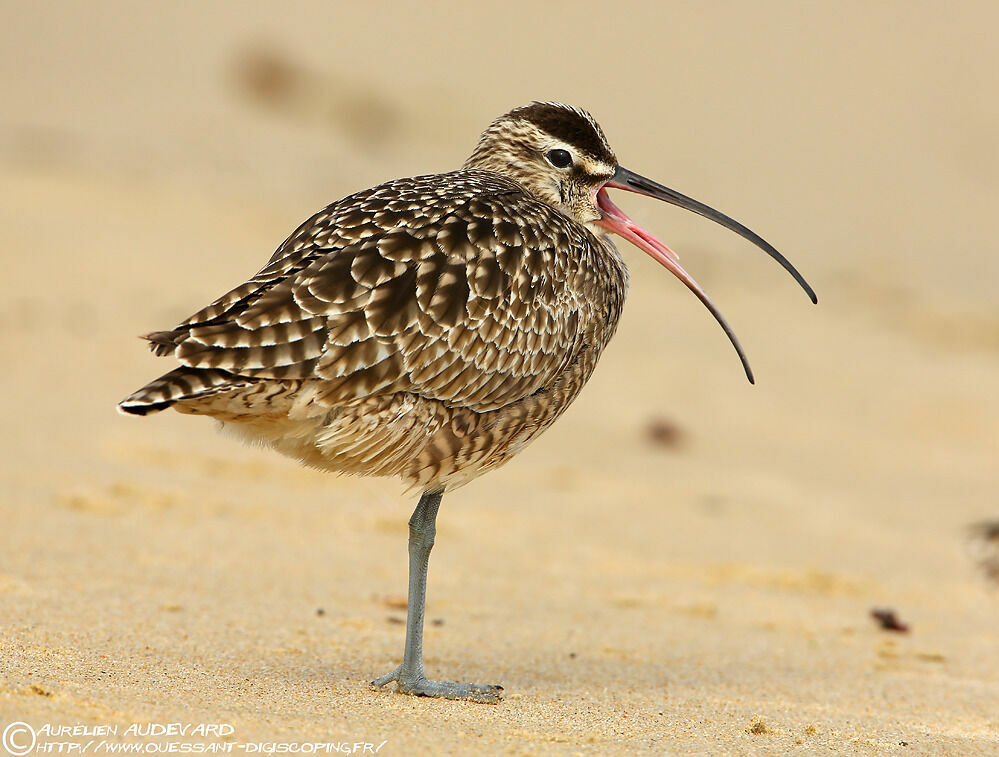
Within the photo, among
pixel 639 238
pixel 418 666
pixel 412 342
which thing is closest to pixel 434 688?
pixel 418 666

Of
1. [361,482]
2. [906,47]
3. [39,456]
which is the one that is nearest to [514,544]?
[361,482]

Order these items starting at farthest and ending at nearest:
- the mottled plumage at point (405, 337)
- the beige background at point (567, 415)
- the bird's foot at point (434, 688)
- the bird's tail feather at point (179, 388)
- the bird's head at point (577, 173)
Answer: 1. the bird's head at point (577, 173)
2. the beige background at point (567, 415)
3. the bird's foot at point (434, 688)
4. the mottled plumage at point (405, 337)
5. the bird's tail feather at point (179, 388)

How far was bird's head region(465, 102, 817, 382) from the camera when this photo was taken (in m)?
5.79

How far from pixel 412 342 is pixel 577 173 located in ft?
5.29

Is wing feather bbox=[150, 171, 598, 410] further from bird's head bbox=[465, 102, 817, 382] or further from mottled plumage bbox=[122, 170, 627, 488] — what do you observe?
bird's head bbox=[465, 102, 817, 382]

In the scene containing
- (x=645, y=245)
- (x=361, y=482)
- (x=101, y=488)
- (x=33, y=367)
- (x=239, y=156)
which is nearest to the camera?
(x=645, y=245)

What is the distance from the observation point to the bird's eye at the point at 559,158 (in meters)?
5.79

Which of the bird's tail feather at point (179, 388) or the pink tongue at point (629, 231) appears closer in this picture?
the bird's tail feather at point (179, 388)

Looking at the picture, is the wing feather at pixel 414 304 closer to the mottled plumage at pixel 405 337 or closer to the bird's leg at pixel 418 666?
the mottled plumage at pixel 405 337

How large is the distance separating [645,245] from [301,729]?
9.19 ft

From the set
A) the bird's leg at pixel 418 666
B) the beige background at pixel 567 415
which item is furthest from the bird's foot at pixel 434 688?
the beige background at pixel 567 415

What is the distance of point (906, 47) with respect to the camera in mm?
24797

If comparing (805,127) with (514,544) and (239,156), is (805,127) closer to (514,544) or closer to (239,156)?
(239,156)

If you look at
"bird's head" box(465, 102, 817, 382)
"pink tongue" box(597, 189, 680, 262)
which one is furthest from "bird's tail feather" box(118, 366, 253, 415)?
"pink tongue" box(597, 189, 680, 262)
